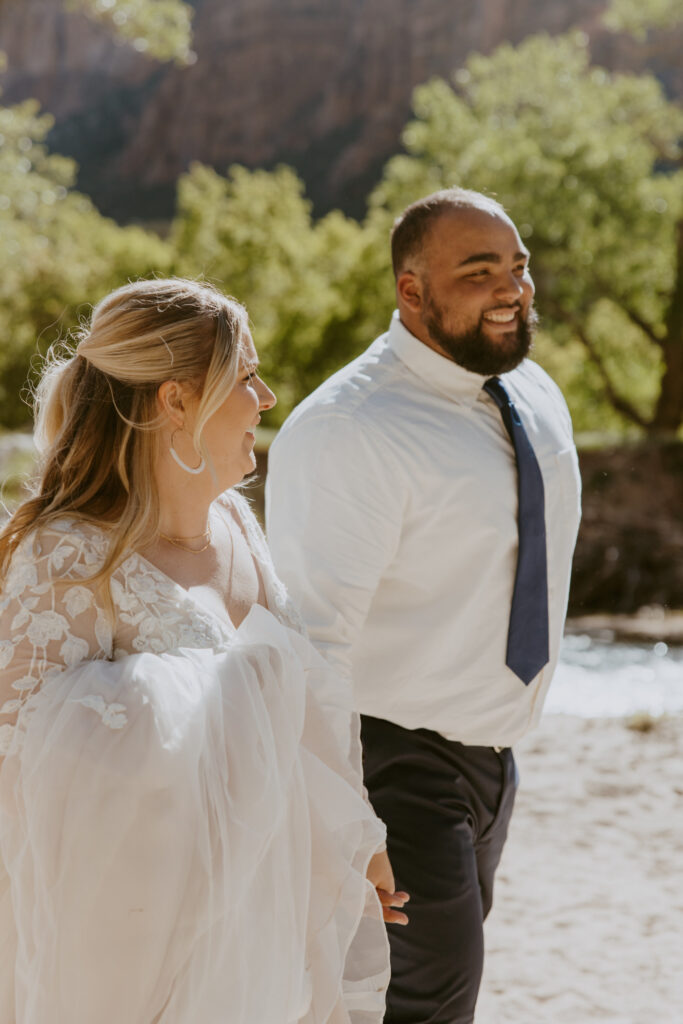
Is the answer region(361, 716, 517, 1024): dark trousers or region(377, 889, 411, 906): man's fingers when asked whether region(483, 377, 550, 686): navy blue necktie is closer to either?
region(361, 716, 517, 1024): dark trousers

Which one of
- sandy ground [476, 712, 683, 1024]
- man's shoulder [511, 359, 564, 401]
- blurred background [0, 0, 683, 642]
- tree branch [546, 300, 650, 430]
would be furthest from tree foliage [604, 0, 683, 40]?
man's shoulder [511, 359, 564, 401]

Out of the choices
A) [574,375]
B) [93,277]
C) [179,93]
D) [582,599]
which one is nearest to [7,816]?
[582,599]

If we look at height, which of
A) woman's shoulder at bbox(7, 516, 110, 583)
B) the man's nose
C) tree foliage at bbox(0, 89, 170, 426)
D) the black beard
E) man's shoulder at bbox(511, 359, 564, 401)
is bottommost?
tree foliage at bbox(0, 89, 170, 426)

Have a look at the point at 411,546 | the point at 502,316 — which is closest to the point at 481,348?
the point at 502,316

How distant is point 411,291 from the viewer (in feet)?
9.98

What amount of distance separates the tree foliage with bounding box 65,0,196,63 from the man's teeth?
1172 centimetres

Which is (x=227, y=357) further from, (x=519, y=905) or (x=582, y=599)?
(x=582, y=599)

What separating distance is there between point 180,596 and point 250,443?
1.18 ft

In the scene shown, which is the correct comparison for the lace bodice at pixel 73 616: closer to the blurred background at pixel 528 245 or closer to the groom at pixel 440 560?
the groom at pixel 440 560

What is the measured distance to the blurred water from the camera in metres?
10.1

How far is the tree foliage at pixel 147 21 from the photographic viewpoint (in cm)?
1348

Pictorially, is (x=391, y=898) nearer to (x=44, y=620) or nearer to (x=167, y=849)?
(x=167, y=849)

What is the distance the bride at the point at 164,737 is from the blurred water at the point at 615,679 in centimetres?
711

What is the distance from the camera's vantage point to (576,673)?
12.0 metres
